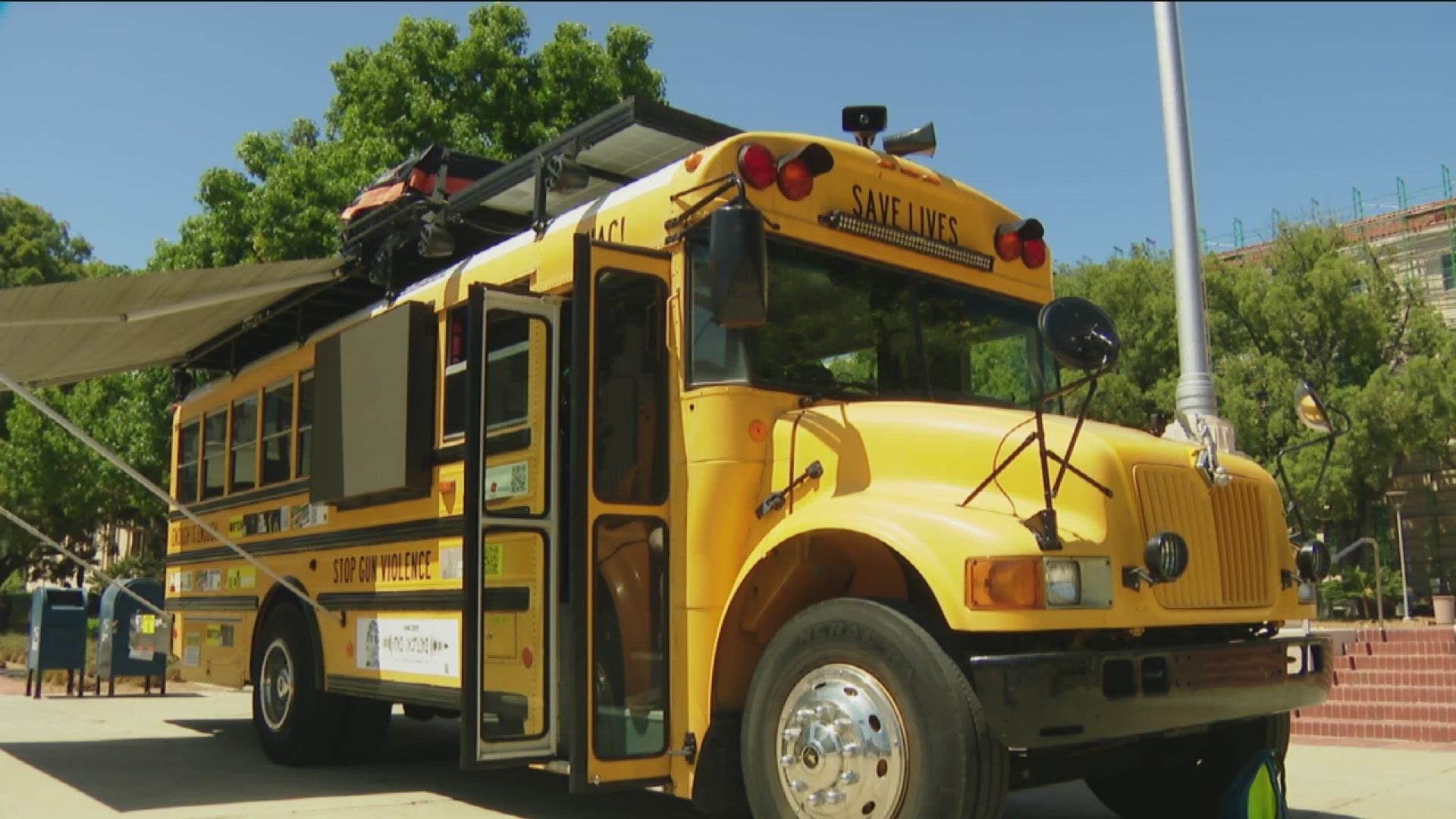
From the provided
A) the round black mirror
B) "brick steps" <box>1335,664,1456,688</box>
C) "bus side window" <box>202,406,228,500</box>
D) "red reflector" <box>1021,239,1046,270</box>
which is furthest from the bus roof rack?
"brick steps" <box>1335,664,1456,688</box>

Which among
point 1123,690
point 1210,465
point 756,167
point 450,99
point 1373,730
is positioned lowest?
point 1373,730

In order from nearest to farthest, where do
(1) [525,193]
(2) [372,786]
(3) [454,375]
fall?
1. (3) [454,375]
2. (1) [525,193]
3. (2) [372,786]

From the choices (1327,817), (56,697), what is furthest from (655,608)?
(56,697)

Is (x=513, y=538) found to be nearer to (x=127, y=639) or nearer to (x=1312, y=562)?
(x=1312, y=562)

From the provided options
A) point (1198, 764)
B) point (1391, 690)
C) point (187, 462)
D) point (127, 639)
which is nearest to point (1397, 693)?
point (1391, 690)

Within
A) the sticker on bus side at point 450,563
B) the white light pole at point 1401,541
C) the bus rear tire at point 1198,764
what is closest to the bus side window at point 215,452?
the sticker on bus side at point 450,563

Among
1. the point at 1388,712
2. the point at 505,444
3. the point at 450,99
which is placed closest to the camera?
the point at 505,444

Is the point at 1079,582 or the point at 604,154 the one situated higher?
the point at 604,154

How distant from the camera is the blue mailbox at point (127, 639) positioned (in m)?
12.7

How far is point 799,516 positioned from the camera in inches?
174

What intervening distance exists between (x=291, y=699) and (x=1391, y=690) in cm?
834

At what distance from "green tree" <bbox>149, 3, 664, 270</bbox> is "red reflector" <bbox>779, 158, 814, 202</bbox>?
44.4ft

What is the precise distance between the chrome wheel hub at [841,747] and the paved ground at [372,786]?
6.02ft

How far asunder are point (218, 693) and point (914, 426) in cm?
1202
